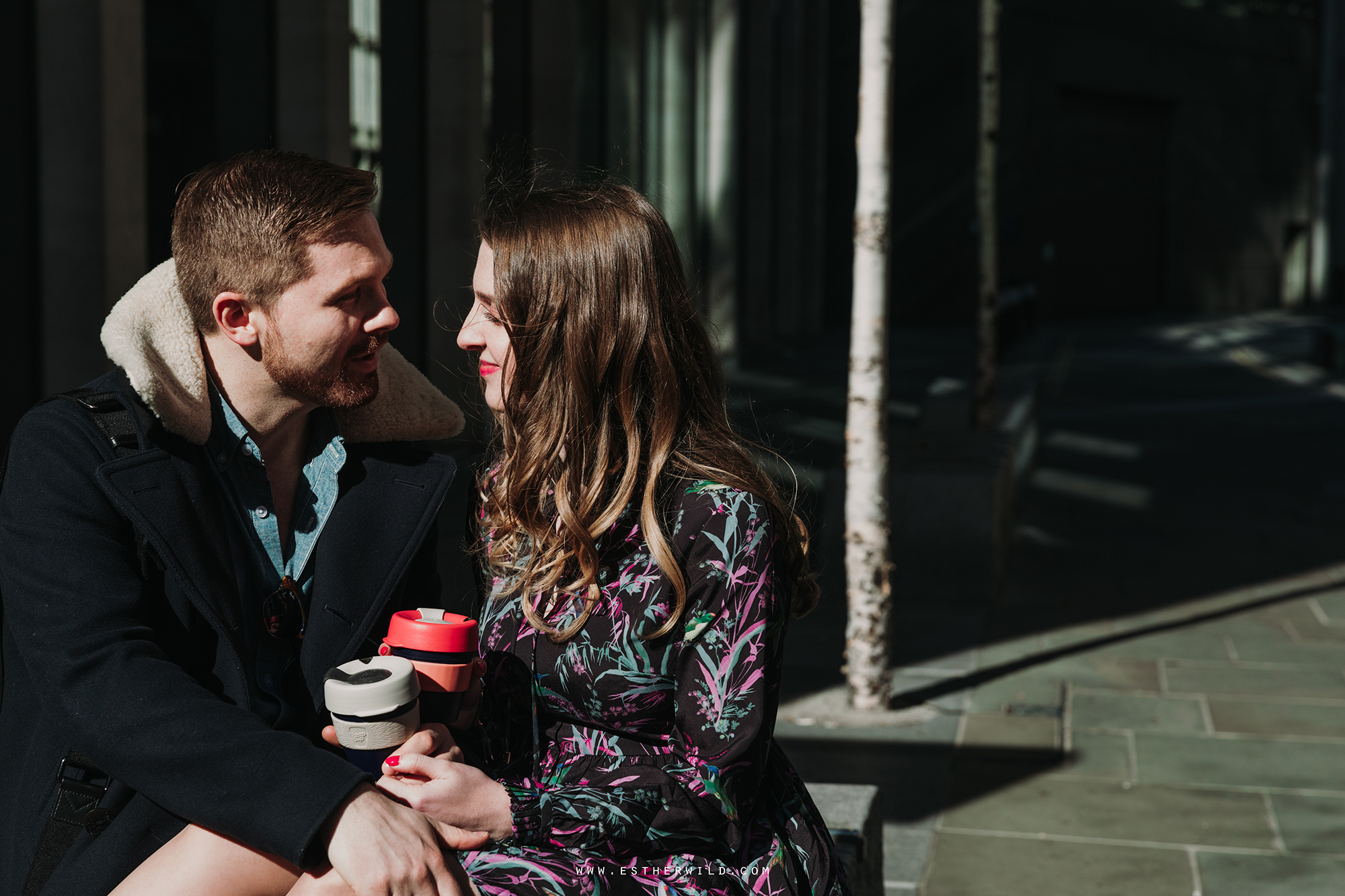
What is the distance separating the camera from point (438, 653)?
2.13 m

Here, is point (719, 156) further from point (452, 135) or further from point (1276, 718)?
point (1276, 718)

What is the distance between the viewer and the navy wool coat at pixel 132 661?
2.00 meters

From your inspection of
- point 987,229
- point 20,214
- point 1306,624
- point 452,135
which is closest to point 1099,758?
point 1306,624

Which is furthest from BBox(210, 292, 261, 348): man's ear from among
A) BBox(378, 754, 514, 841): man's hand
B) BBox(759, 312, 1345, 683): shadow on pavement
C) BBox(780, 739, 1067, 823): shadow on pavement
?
BBox(780, 739, 1067, 823): shadow on pavement

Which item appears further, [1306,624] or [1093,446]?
[1093,446]

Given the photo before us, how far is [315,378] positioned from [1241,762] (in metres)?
4.16

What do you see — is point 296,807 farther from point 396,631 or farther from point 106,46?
point 106,46

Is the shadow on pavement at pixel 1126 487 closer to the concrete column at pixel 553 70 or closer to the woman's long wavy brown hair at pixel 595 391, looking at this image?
the woman's long wavy brown hair at pixel 595 391

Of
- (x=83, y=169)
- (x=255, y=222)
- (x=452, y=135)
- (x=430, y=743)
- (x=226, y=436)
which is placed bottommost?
(x=430, y=743)

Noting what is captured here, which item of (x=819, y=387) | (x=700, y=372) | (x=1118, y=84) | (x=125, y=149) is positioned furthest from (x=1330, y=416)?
(x=1118, y=84)

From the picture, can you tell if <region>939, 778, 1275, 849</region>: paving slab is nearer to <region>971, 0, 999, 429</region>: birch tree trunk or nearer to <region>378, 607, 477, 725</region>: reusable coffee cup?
<region>378, 607, 477, 725</region>: reusable coffee cup

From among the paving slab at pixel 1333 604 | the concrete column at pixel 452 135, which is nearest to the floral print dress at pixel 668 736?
the paving slab at pixel 1333 604

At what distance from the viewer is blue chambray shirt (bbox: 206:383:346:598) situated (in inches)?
96.3

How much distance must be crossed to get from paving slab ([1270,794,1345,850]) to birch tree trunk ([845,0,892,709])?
5.25 feet
